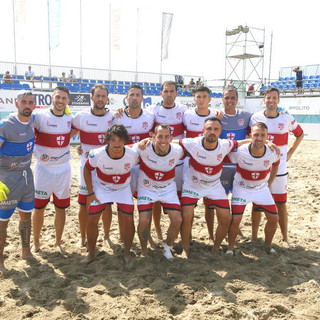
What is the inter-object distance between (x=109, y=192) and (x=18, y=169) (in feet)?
4.00

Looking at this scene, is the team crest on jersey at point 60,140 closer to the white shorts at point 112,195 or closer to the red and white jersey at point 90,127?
the red and white jersey at point 90,127

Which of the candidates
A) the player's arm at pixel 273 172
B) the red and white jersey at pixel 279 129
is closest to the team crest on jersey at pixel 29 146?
the red and white jersey at pixel 279 129

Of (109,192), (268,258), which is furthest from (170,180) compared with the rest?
(268,258)

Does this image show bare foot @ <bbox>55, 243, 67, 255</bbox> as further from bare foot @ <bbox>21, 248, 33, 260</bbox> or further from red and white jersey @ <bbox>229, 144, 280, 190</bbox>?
red and white jersey @ <bbox>229, 144, 280, 190</bbox>

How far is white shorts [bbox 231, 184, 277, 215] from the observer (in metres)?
4.78

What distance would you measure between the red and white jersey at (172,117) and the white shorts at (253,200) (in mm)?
1333

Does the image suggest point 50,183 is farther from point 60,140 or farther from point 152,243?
point 152,243

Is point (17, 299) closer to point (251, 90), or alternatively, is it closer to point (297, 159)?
point (297, 159)

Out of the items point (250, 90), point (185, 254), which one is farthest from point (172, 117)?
point (250, 90)

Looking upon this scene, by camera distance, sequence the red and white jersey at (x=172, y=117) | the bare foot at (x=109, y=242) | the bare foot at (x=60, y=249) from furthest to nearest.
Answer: the red and white jersey at (x=172, y=117), the bare foot at (x=109, y=242), the bare foot at (x=60, y=249)

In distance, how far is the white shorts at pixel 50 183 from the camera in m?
4.83

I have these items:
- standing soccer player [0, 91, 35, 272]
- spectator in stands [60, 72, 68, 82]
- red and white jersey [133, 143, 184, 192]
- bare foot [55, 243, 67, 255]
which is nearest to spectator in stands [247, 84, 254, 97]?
spectator in stands [60, 72, 68, 82]

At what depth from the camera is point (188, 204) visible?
15.5ft

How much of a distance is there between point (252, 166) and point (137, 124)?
1797 millimetres
